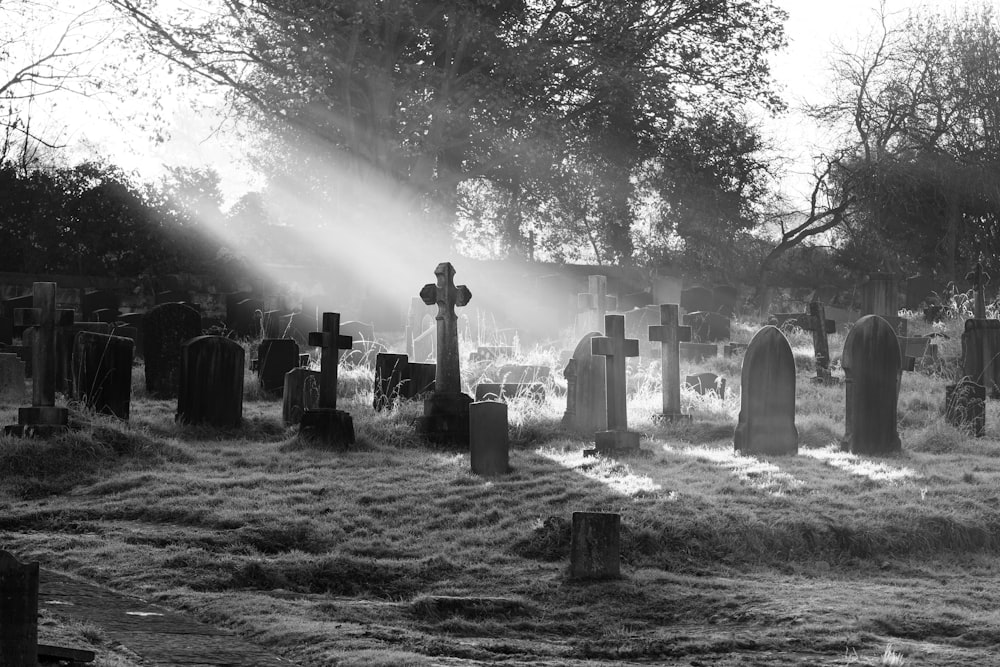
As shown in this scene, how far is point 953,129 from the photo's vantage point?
27.3 metres

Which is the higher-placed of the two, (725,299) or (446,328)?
(725,299)

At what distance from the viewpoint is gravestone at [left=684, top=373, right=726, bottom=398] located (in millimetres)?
15016

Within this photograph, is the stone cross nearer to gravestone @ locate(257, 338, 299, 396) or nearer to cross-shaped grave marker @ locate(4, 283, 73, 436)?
cross-shaped grave marker @ locate(4, 283, 73, 436)

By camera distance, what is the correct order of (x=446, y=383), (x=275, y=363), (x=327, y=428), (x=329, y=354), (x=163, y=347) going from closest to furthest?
(x=327, y=428), (x=329, y=354), (x=446, y=383), (x=163, y=347), (x=275, y=363)

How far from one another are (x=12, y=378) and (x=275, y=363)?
329 cm

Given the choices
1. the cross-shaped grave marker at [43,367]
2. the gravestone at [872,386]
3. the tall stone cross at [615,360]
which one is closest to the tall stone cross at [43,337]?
the cross-shaped grave marker at [43,367]

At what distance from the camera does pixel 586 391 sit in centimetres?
1245

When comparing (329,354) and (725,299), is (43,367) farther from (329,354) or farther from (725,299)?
(725,299)

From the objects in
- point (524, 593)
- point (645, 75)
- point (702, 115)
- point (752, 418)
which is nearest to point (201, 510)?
point (524, 593)

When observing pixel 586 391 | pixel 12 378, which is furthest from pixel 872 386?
pixel 12 378

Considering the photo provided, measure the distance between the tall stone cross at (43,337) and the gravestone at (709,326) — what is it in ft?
42.1

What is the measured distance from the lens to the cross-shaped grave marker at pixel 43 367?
1062 cm

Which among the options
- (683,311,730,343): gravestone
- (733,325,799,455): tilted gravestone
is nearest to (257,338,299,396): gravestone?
(733,325,799,455): tilted gravestone

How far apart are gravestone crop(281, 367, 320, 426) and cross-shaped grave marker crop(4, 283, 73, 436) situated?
2.70 meters
